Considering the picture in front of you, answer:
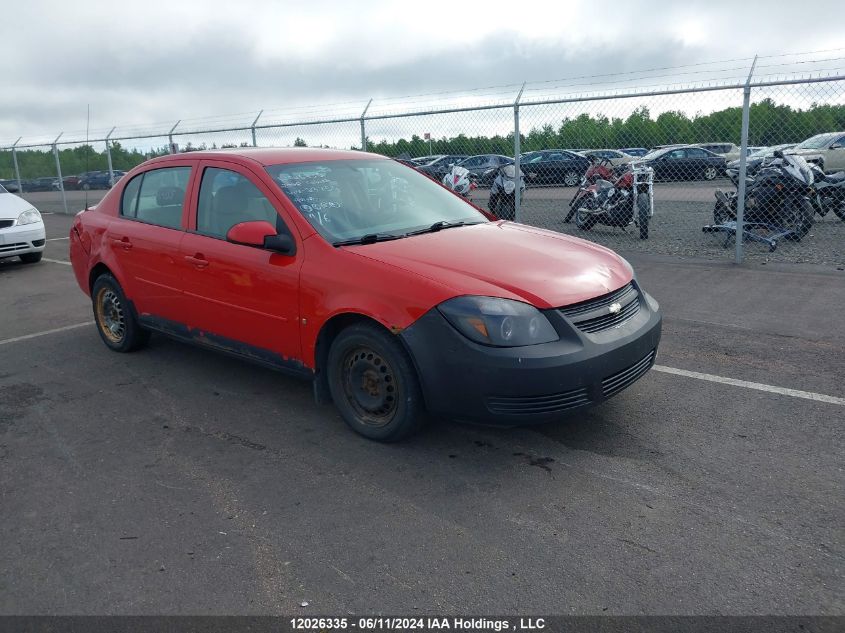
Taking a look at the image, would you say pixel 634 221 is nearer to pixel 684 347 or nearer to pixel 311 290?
pixel 684 347

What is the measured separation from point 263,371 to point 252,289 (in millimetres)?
1135

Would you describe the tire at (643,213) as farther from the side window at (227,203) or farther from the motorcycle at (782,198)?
the side window at (227,203)

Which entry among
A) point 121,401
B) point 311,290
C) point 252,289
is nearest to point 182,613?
point 311,290

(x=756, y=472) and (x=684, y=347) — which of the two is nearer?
(x=756, y=472)

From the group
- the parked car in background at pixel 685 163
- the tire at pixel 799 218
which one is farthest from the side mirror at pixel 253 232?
the parked car in background at pixel 685 163

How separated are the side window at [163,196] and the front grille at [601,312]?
2880 mm

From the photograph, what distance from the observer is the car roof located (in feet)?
15.6

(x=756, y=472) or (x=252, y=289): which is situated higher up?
(x=252, y=289)

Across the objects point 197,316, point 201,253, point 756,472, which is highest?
point 201,253

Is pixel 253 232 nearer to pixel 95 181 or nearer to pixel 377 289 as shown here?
pixel 377 289

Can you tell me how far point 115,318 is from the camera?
234 inches

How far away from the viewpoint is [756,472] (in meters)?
3.55

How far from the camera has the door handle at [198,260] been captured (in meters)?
4.71

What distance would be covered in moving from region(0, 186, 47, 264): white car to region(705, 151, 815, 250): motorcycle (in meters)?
10.0
